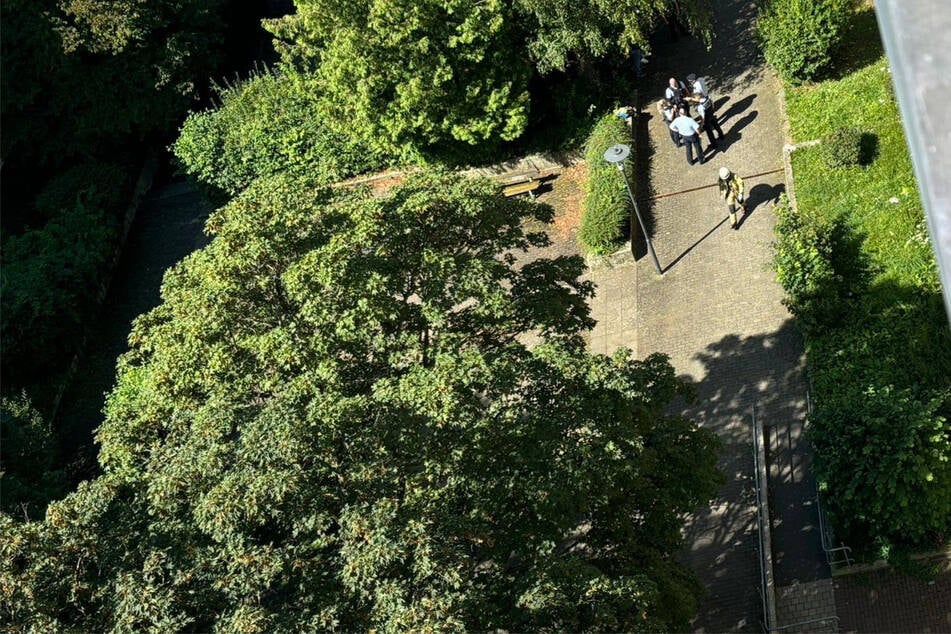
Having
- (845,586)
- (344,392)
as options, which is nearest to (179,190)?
(344,392)

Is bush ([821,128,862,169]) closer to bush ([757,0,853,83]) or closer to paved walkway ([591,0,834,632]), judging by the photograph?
paved walkway ([591,0,834,632])

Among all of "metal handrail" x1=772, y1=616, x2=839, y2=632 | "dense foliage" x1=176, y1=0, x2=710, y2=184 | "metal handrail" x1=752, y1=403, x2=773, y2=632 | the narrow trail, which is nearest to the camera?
"metal handrail" x1=772, y1=616, x2=839, y2=632

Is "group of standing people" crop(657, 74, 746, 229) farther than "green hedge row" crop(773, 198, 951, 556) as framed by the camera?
Yes

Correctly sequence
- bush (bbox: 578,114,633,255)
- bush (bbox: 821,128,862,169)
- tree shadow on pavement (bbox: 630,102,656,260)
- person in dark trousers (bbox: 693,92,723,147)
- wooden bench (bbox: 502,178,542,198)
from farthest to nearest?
wooden bench (bbox: 502,178,542,198)
person in dark trousers (bbox: 693,92,723,147)
tree shadow on pavement (bbox: 630,102,656,260)
bush (bbox: 578,114,633,255)
bush (bbox: 821,128,862,169)

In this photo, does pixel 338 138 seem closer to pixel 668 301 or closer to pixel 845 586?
pixel 668 301

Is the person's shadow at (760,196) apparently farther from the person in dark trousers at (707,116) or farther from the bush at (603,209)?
the bush at (603,209)

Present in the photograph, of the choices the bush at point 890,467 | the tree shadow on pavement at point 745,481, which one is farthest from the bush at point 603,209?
the bush at point 890,467

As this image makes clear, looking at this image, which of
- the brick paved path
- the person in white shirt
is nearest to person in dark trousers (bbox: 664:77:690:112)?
the person in white shirt
